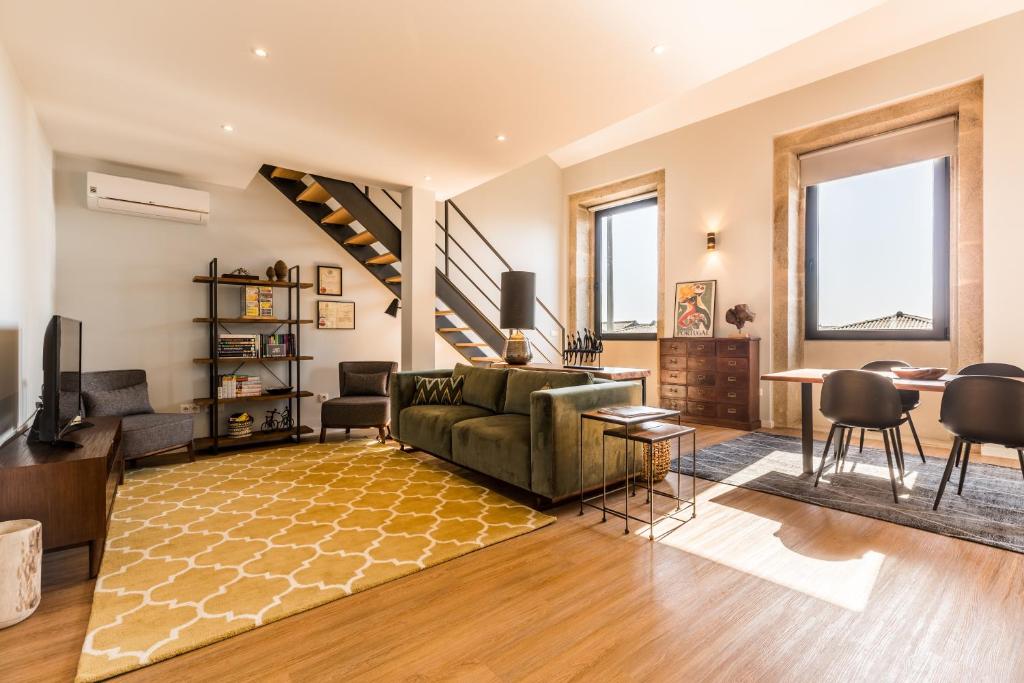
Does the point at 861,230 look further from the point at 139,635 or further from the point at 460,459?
the point at 139,635

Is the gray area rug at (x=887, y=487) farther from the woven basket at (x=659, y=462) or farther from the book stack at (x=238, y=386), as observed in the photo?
the book stack at (x=238, y=386)

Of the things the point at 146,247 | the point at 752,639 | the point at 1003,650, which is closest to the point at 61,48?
the point at 146,247

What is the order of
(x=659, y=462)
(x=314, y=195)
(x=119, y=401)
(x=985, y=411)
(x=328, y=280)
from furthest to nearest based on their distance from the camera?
(x=328, y=280)
(x=314, y=195)
(x=119, y=401)
(x=659, y=462)
(x=985, y=411)

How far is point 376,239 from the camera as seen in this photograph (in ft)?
16.9

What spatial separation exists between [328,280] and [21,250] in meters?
2.76

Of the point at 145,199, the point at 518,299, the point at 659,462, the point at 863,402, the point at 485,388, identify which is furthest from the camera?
the point at 518,299

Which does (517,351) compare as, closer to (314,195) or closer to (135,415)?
(314,195)

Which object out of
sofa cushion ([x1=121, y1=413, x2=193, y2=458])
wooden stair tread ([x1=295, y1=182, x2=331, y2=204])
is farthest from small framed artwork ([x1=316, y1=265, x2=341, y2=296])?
sofa cushion ([x1=121, y1=413, x2=193, y2=458])

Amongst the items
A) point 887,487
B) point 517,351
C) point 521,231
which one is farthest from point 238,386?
point 887,487

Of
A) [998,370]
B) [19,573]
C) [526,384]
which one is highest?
[998,370]

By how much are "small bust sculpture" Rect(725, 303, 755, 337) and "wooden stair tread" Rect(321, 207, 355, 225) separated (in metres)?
4.40

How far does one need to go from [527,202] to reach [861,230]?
436 centimetres

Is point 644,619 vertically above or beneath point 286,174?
beneath

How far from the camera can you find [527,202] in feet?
25.2
